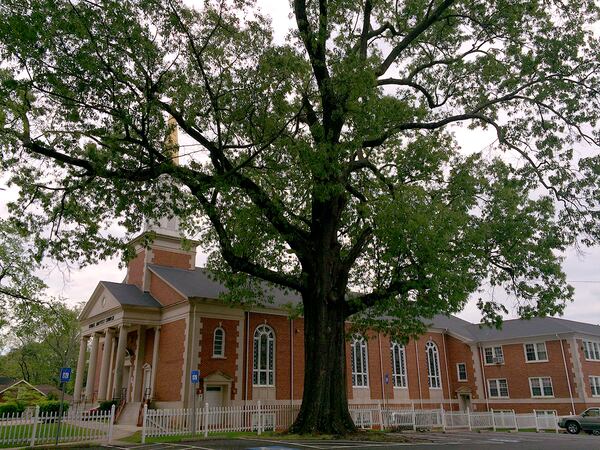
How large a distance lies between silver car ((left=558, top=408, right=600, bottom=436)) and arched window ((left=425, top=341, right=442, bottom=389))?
11360 millimetres

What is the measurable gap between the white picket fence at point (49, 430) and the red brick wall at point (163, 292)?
27.9 feet

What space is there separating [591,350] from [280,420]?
25892mm

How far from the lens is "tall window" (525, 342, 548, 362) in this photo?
38.0 meters

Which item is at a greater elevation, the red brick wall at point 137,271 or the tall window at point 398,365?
the red brick wall at point 137,271

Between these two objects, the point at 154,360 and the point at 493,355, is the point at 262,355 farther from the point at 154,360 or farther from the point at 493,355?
the point at 493,355

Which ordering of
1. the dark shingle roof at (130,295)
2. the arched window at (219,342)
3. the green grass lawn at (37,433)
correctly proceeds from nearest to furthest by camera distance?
1. the green grass lawn at (37,433)
2. the arched window at (219,342)
3. the dark shingle roof at (130,295)

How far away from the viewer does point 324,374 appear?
18.1 meters

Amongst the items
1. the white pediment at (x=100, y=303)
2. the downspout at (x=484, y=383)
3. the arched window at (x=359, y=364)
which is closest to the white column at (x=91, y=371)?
the white pediment at (x=100, y=303)

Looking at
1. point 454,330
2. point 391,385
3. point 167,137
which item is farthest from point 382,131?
point 454,330

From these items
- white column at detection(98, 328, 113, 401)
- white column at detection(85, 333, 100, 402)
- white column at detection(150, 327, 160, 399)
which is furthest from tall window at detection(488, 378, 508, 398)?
white column at detection(85, 333, 100, 402)

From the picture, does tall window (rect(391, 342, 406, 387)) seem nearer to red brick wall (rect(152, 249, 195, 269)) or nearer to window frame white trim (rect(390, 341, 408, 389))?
window frame white trim (rect(390, 341, 408, 389))

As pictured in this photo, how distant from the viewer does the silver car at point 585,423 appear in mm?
28109

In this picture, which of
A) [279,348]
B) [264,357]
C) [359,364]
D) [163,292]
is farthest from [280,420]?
[359,364]

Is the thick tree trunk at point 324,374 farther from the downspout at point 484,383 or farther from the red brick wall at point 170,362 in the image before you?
the downspout at point 484,383
